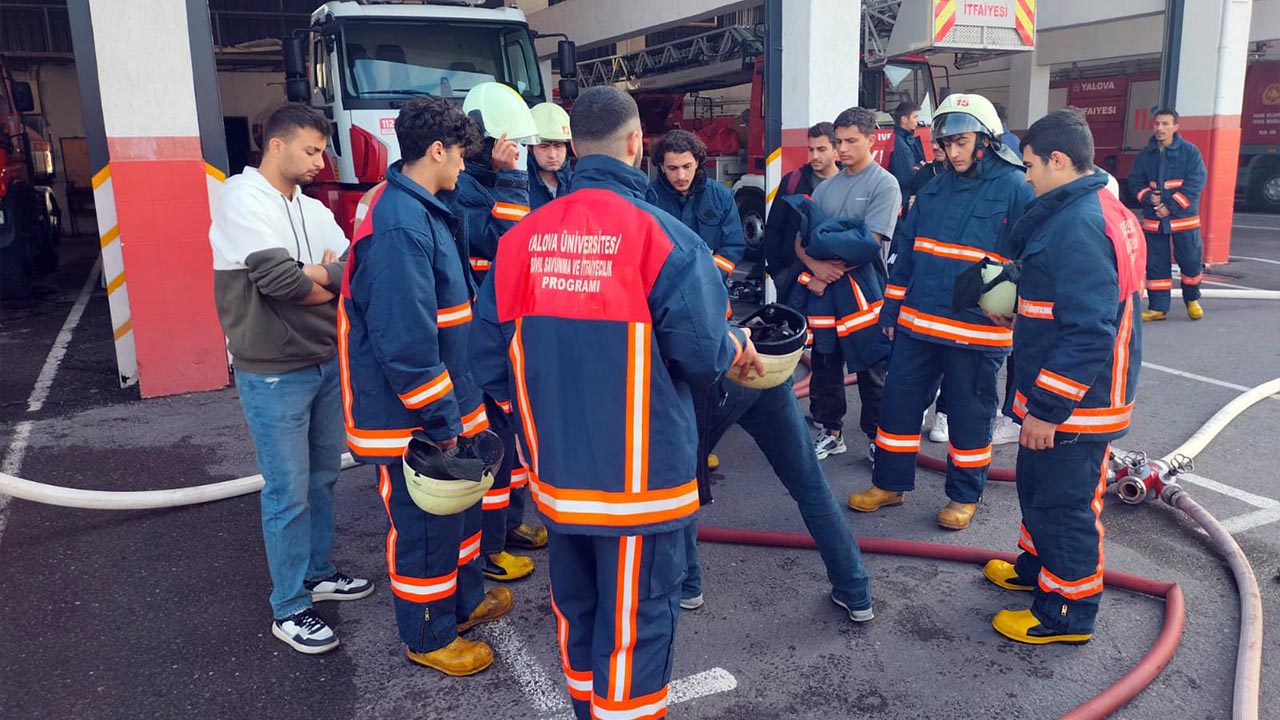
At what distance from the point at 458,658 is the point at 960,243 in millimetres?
2686

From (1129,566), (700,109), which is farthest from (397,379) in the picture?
(700,109)

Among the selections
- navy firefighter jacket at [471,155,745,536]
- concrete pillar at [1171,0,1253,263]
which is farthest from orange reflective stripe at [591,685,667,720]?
concrete pillar at [1171,0,1253,263]

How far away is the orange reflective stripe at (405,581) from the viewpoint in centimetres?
296

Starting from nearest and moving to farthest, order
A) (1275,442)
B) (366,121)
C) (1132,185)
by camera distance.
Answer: (1275,442) < (366,121) < (1132,185)

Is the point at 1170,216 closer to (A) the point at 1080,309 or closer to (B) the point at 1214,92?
(B) the point at 1214,92

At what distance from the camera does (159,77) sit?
20.0 ft

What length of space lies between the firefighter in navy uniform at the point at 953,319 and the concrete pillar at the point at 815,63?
3817 mm

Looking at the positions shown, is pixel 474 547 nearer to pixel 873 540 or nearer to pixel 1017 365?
pixel 873 540

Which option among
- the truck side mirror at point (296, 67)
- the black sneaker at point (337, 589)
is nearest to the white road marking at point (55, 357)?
the truck side mirror at point (296, 67)

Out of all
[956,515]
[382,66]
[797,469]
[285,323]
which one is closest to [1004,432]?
[956,515]

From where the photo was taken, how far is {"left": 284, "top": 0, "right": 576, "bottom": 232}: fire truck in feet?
25.0

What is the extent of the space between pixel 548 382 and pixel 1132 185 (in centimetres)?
819

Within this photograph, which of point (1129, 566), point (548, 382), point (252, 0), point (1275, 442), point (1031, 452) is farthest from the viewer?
point (252, 0)

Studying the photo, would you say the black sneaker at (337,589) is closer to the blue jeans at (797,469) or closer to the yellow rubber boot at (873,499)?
the blue jeans at (797,469)
